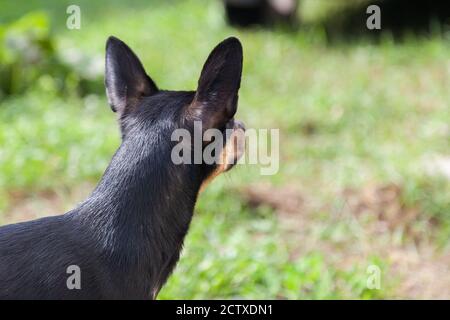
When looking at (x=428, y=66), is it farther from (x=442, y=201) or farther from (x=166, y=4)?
(x=166, y=4)

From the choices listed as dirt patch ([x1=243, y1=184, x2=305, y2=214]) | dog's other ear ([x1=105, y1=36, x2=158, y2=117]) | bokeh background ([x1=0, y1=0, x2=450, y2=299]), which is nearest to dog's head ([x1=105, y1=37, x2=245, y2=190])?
dog's other ear ([x1=105, y1=36, x2=158, y2=117])

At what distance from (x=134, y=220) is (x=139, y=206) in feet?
0.18

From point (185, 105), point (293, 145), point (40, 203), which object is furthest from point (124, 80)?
point (293, 145)

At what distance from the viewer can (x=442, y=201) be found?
546 cm

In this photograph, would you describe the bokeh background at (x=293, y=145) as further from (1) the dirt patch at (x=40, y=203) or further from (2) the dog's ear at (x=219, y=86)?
(2) the dog's ear at (x=219, y=86)

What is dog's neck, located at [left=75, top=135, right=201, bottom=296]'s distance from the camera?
10.4ft

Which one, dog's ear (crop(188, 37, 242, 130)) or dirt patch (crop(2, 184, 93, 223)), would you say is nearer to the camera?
dog's ear (crop(188, 37, 242, 130))

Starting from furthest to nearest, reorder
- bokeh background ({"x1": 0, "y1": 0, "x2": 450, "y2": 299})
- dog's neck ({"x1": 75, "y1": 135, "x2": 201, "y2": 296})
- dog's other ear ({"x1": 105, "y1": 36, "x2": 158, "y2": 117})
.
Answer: bokeh background ({"x1": 0, "y1": 0, "x2": 450, "y2": 299}) < dog's other ear ({"x1": 105, "y1": 36, "x2": 158, "y2": 117}) < dog's neck ({"x1": 75, "y1": 135, "x2": 201, "y2": 296})

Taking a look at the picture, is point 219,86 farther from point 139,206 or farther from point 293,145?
point 293,145

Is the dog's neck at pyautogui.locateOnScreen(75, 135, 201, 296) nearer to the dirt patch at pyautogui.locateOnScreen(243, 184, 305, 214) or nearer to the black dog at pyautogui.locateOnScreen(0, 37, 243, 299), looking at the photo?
the black dog at pyautogui.locateOnScreen(0, 37, 243, 299)
